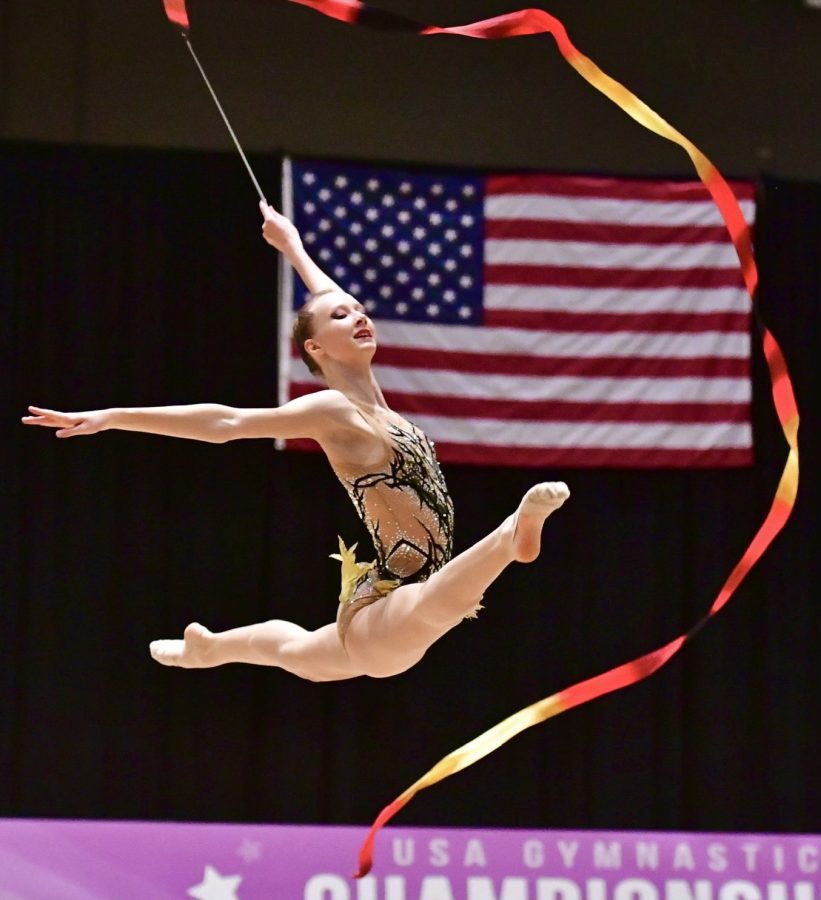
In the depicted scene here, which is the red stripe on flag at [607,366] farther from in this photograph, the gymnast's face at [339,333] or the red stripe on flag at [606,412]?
the gymnast's face at [339,333]

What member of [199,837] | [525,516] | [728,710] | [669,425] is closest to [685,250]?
[669,425]

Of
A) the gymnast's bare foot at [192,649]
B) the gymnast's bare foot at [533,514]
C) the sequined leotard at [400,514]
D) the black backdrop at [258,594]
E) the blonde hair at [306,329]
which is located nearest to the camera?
the gymnast's bare foot at [533,514]

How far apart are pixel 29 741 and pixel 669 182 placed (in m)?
3.60

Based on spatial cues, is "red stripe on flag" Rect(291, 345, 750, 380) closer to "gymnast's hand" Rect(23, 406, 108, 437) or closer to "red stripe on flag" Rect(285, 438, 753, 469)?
"red stripe on flag" Rect(285, 438, 753, 469)

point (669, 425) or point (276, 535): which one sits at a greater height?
point (669, 425)

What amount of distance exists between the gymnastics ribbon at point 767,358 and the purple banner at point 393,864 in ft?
4.97

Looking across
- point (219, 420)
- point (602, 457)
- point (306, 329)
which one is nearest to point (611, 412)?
point (602, 457)

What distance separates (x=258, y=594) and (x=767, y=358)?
342cm

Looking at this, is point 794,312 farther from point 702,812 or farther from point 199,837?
point 199,837

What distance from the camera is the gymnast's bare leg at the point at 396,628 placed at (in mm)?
2764

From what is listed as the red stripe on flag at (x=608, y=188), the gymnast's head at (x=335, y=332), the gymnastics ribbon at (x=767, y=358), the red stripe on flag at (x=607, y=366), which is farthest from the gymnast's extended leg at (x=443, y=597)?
the red stripe on flag at (x=608, y=188)

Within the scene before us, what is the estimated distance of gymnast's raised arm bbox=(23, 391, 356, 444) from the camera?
279 centimetres

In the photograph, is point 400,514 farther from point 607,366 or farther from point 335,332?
point 607,366

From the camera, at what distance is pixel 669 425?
6.25 m
